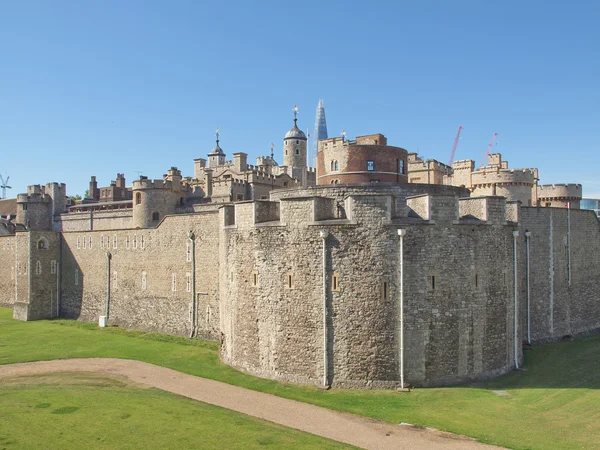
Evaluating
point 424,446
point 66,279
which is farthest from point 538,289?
point 66,279

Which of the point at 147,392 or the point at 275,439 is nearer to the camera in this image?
the point at 275,439

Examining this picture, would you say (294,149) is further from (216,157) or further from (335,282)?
(335,282)

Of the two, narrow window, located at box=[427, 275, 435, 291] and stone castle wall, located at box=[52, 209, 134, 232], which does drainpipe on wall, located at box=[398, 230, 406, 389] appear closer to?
narrow window, located at box=[427, 275, 435, 291]

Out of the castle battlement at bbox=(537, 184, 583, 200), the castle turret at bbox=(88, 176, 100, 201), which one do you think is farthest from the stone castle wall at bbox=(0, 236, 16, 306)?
the castle battlement at bbox=(537, 184, 583, 200)

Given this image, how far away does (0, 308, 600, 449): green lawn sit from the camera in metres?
15.6

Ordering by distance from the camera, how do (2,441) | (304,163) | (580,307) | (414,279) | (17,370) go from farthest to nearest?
(304,163)
(580,307)
(17,370)
(414,279)
(2,441)

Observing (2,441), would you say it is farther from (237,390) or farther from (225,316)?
(225,316)

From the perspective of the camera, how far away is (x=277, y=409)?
1792 cm

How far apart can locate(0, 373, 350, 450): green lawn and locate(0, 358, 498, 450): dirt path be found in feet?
2.46

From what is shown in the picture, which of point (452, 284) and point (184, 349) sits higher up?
point (452, 284)

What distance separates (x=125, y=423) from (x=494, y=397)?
13.0 meters

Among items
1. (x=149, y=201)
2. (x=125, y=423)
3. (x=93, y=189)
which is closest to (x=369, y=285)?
(x=125, y=423)

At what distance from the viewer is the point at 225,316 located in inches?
978

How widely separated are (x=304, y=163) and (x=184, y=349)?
52.7 meters
